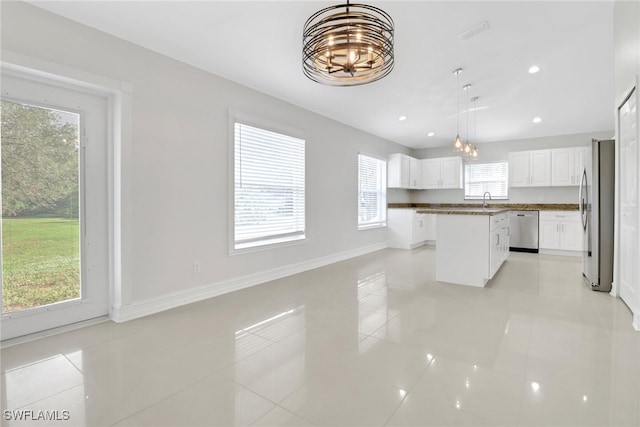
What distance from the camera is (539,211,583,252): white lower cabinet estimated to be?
6.34 m

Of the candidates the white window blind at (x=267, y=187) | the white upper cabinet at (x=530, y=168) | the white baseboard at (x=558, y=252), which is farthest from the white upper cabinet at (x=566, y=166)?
the white window blind at (x=267, y=187)

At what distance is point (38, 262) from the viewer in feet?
8.61

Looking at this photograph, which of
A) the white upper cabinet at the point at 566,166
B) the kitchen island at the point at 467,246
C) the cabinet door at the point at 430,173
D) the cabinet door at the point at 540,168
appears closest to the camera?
the kitchen island at the point at 467,246

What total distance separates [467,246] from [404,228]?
10.3 ft

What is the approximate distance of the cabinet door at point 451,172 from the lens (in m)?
7.93

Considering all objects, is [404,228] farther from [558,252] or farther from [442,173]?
[558,252]

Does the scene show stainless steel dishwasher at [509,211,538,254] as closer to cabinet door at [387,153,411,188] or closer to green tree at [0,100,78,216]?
cabinet door at [387,153,411,188]

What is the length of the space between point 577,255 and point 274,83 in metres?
6.82

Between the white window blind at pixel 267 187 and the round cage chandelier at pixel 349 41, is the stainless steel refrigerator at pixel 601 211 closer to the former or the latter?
the round cage chandelier at pixel 349 41

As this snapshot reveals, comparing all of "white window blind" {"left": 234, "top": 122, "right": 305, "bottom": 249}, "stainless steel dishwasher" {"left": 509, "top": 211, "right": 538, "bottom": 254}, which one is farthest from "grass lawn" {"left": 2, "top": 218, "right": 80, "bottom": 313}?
"stainless steel dishwasher" {"left": 509, "top": 211, "right": 538, "bottom": 254}

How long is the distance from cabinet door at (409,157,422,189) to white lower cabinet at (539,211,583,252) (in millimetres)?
2814

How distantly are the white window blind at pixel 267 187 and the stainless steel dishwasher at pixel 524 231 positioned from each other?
497cm

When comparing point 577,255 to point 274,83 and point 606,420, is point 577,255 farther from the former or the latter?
point 274,83

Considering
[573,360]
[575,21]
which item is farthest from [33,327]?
[575,21]
